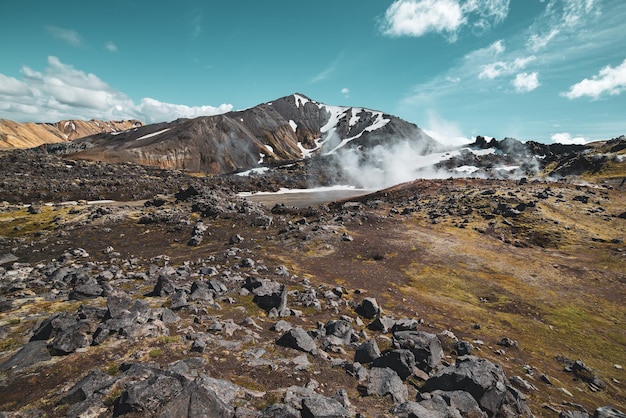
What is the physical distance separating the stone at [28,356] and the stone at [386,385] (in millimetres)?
15684

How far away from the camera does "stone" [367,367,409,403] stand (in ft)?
47.8

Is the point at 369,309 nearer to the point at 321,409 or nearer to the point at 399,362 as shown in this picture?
the point at 399,362

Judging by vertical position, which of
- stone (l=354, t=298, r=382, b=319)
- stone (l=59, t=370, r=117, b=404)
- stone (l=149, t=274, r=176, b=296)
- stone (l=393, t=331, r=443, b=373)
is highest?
stone (l=59, t=370, r=117, b=404)

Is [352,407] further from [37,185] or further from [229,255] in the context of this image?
[37,185]

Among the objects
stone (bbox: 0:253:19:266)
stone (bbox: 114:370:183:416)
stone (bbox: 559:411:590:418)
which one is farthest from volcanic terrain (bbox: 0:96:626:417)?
stone (bbox: 0:253:19:266)

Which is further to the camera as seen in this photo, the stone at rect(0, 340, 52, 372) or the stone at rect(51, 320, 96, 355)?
the stone at rect(51, 320, 96, 355)

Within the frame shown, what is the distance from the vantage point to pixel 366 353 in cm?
1828

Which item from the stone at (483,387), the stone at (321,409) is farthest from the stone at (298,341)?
the stone at (483,387)

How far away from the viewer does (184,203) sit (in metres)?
77.3

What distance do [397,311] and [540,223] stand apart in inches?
2265

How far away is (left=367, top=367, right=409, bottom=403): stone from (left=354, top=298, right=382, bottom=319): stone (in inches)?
411

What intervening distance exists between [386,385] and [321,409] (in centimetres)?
508

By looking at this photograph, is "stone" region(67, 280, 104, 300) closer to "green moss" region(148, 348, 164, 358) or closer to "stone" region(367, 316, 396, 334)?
"green moss" region(148, 348, 164, 358)

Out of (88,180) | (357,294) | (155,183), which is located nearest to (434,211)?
(357,294)
